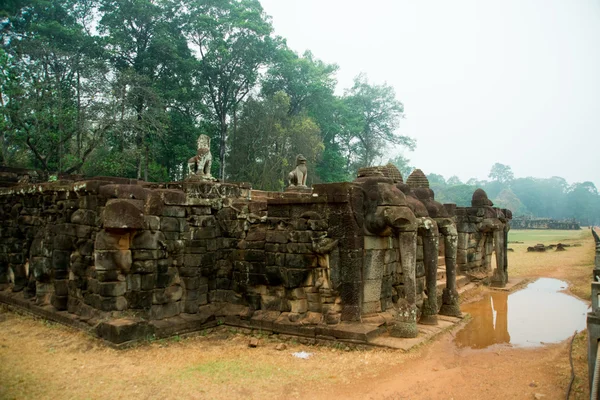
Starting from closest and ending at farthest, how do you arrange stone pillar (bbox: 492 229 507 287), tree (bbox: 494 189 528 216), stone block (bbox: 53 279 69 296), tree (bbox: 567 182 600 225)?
1. stone block (bbox: 53 279 69 296)
2. stone pillar (bbox: 492 229 507 287)
3. tree (bbox: 494 189 528 216)
4. tree (bbox: 567 182 600 225)

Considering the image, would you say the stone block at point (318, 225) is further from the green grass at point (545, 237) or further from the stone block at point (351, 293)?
the green grass at point (545, 237)

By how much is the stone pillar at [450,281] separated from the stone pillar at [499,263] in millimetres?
5500

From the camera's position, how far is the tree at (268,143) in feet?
95.0

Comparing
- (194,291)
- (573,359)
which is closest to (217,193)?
(194,291)

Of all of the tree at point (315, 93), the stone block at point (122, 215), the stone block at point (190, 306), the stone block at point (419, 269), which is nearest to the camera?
the stone block at point (122, 215)

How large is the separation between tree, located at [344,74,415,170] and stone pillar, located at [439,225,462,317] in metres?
35.7

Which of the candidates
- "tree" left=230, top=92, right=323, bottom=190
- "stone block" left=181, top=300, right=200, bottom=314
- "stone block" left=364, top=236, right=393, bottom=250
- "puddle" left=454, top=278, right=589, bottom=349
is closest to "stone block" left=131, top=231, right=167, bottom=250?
"stone block" left=181, top=300, right=200, bottom=314

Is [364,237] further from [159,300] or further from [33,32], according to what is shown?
[33,32]

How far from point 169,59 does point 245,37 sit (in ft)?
19.7

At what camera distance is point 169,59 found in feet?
93.4

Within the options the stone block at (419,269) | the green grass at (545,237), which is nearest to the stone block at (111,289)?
the stone block at (419,269)

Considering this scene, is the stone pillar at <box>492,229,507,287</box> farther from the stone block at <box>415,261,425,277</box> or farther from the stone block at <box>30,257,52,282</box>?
the stone block at <box>30,257,52,282</box>

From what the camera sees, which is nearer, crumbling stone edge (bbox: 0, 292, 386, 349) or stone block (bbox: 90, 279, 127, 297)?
crumbling stone edge (bbox: 0, 292, 386, 349)

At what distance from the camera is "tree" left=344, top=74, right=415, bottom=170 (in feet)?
148
